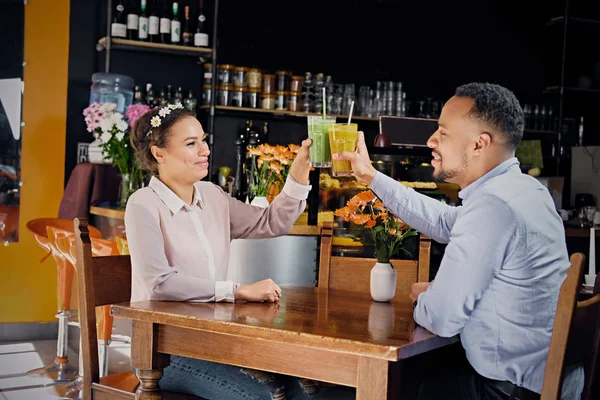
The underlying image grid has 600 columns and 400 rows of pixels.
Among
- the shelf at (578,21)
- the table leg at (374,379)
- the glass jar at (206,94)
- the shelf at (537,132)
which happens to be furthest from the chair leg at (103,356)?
the shelf at (578,21)

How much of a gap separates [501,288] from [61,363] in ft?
10.9

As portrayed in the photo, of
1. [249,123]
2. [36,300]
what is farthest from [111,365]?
[249,123]

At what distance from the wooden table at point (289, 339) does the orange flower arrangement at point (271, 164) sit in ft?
6.15

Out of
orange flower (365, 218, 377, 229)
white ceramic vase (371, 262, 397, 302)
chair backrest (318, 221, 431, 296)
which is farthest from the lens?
chair backrest (318, 221, 431, 296)

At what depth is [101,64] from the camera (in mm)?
5938

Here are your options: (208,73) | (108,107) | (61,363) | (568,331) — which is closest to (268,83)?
(208,73)

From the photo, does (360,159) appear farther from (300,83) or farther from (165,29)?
(300,83)

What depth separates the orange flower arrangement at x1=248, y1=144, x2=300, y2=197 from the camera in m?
3.97

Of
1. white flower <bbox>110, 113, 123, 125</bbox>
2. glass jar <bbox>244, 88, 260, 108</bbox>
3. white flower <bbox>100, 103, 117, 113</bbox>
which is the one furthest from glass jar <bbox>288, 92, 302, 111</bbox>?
white flower <bbox>110, 113, 123, 125</bbox>

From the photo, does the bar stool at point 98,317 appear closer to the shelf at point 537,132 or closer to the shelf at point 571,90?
the shelf at point 537,132

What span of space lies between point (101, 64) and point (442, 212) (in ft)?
13.6

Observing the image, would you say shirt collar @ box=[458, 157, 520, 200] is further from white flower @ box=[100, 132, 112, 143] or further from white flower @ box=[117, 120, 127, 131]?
white flower @ box=[100, 132, 112, 143]

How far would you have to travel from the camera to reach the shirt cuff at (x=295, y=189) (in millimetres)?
2557

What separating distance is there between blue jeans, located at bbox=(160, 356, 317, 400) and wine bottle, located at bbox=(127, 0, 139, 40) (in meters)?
3.99
